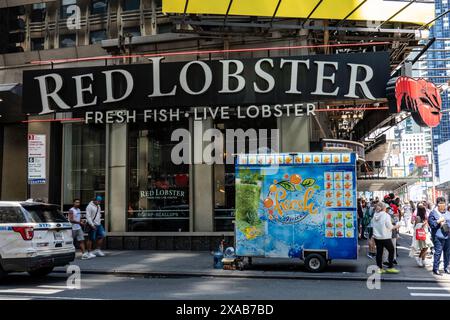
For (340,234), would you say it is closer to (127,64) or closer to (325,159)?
(325,159)

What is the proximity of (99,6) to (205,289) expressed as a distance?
13.6 metres

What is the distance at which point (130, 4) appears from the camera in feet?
63.9

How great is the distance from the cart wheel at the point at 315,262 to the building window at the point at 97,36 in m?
12.3

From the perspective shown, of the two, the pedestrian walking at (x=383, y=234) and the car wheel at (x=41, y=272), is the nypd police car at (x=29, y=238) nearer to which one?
the car wheel at (x=41, y=272)

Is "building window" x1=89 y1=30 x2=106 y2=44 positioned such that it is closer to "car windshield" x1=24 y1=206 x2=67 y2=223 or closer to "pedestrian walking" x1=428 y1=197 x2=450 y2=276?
"car windshield" x1=24 y1=206 x2=67 y2=223

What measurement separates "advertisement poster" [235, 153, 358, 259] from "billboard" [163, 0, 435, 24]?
5784 millimetres

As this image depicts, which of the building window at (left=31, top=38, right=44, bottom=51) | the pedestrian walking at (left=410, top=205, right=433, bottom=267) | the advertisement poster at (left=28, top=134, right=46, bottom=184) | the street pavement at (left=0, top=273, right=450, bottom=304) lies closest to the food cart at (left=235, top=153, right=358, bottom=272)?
the street pavement at (left=0, top=273, right=450, bottom=304)

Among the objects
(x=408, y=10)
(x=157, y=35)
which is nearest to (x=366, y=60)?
(x=408, y=10)

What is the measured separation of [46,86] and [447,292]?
1421 centimetres

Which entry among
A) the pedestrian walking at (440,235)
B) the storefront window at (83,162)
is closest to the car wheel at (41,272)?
the storefront window at (83,162)

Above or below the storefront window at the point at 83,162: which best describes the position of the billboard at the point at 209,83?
above

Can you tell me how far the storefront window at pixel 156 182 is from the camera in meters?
17.9

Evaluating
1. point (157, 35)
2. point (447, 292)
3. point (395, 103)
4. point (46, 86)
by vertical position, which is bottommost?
point (447, 292)
